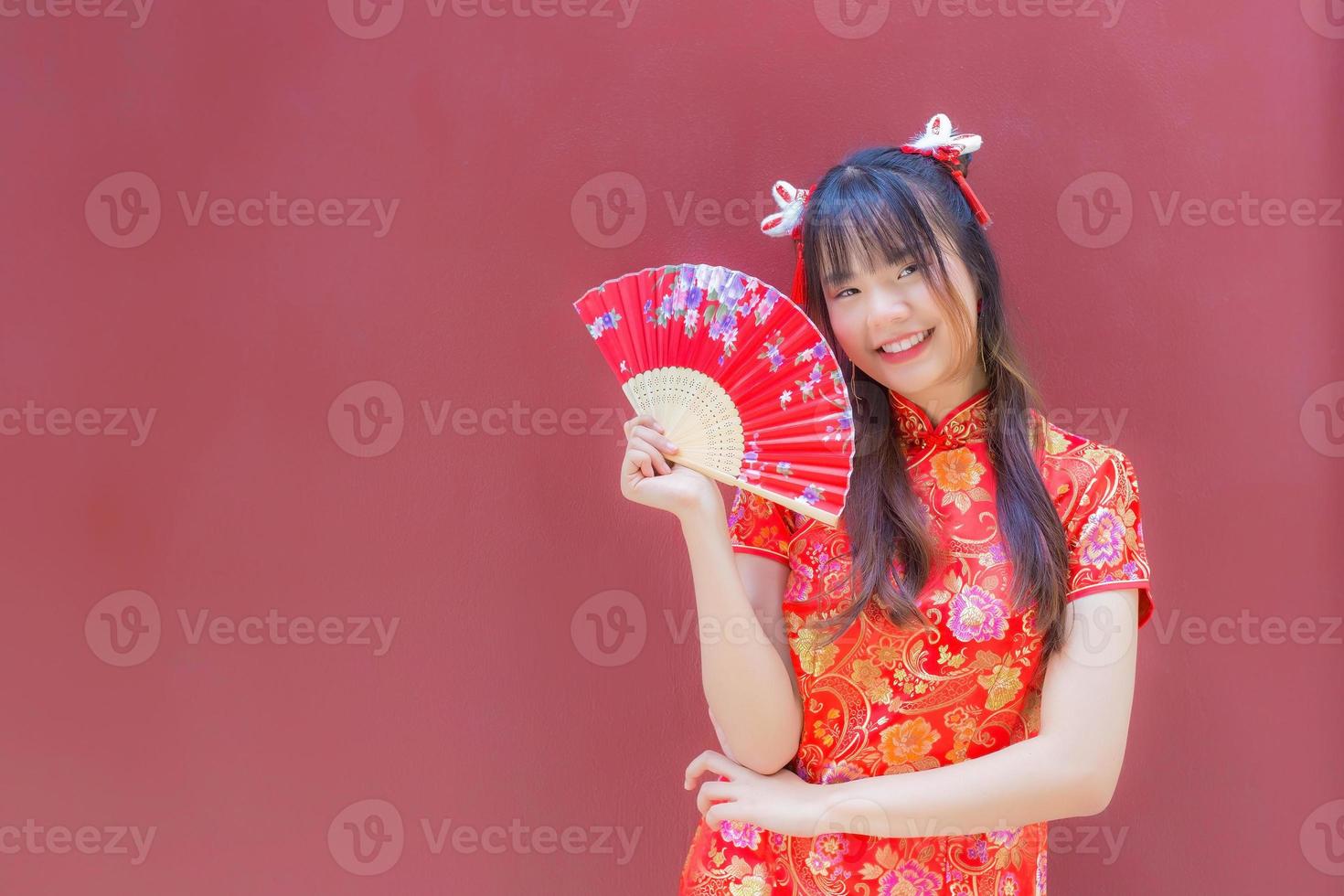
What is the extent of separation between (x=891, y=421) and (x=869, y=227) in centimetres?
30

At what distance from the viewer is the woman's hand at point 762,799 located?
4.65 feet

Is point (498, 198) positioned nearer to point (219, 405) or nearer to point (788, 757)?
point (219, 405)

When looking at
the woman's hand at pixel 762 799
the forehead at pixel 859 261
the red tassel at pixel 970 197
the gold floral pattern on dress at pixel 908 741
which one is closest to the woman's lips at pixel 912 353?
the forehead at pixel 859 261

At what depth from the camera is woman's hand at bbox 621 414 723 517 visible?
144 centimetres

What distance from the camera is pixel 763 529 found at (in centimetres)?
158

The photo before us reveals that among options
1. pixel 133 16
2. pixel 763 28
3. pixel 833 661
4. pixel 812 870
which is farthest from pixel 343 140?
pixel 812 870

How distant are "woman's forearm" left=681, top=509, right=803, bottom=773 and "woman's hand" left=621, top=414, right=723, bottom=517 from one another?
25 millimetres

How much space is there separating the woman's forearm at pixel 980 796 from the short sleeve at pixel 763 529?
37cm

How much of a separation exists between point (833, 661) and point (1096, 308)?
0.92 m

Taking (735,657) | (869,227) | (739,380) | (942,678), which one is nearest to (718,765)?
(735,657)

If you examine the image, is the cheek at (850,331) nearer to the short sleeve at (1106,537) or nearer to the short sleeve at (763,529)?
the short sleeve at (763,529)

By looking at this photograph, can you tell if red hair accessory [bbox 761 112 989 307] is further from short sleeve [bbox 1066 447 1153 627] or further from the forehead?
short sleeve [bbox 1066 447 1153 627]

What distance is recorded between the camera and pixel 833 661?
4.87 feet

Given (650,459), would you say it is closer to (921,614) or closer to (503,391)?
(921,614)
